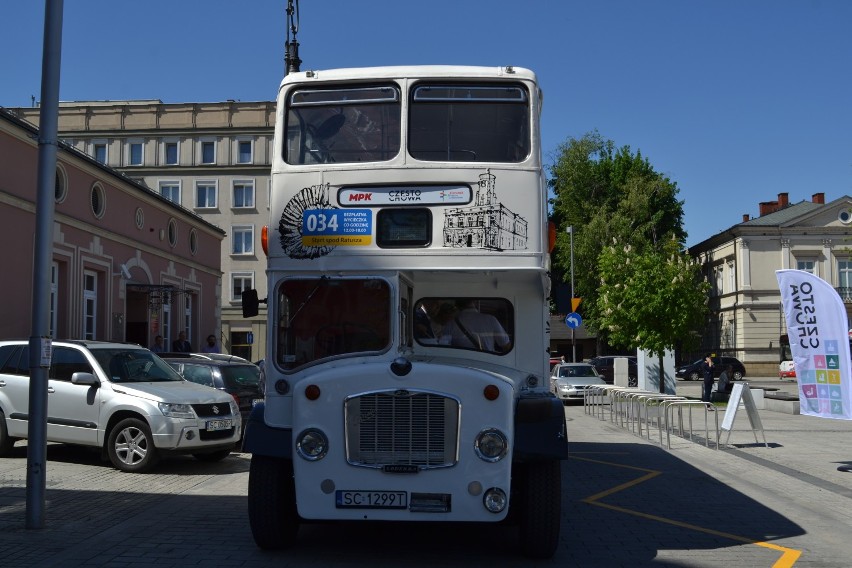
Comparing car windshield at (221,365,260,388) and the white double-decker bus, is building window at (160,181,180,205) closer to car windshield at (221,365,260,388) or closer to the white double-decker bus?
car windshield at (221,365,260,388)

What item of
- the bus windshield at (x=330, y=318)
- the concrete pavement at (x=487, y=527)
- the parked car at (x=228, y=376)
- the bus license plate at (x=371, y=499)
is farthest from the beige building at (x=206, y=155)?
the bus license plate at (x=371, y=499)

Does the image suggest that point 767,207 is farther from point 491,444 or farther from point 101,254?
point 491,444

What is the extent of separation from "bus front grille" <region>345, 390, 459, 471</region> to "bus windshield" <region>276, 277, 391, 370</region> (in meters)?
0.79

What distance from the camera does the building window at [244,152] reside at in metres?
59.0

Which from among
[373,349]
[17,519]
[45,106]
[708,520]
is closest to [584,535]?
[708,520]

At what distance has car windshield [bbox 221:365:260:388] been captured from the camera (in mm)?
15875

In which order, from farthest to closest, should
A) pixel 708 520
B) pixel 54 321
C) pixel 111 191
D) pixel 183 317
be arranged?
pixel 183 317 < pixel 111 191 < pixel 54 321 < pixel 708 520

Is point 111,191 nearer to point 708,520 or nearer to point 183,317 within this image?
point 183,317

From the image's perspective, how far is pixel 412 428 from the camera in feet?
23.0

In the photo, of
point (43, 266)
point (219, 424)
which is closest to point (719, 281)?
point (219, 424)

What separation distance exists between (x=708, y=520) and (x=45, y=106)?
7510 millimetres

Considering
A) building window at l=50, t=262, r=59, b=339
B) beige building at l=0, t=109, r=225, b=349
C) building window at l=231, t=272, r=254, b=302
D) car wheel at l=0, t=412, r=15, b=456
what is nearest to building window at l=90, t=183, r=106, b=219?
beige building at l=0, t=109, r=225, b=349

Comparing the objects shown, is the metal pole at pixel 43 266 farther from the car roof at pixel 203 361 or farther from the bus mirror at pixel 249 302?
the car roof at pixel 203 361

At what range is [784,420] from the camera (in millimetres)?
23297
